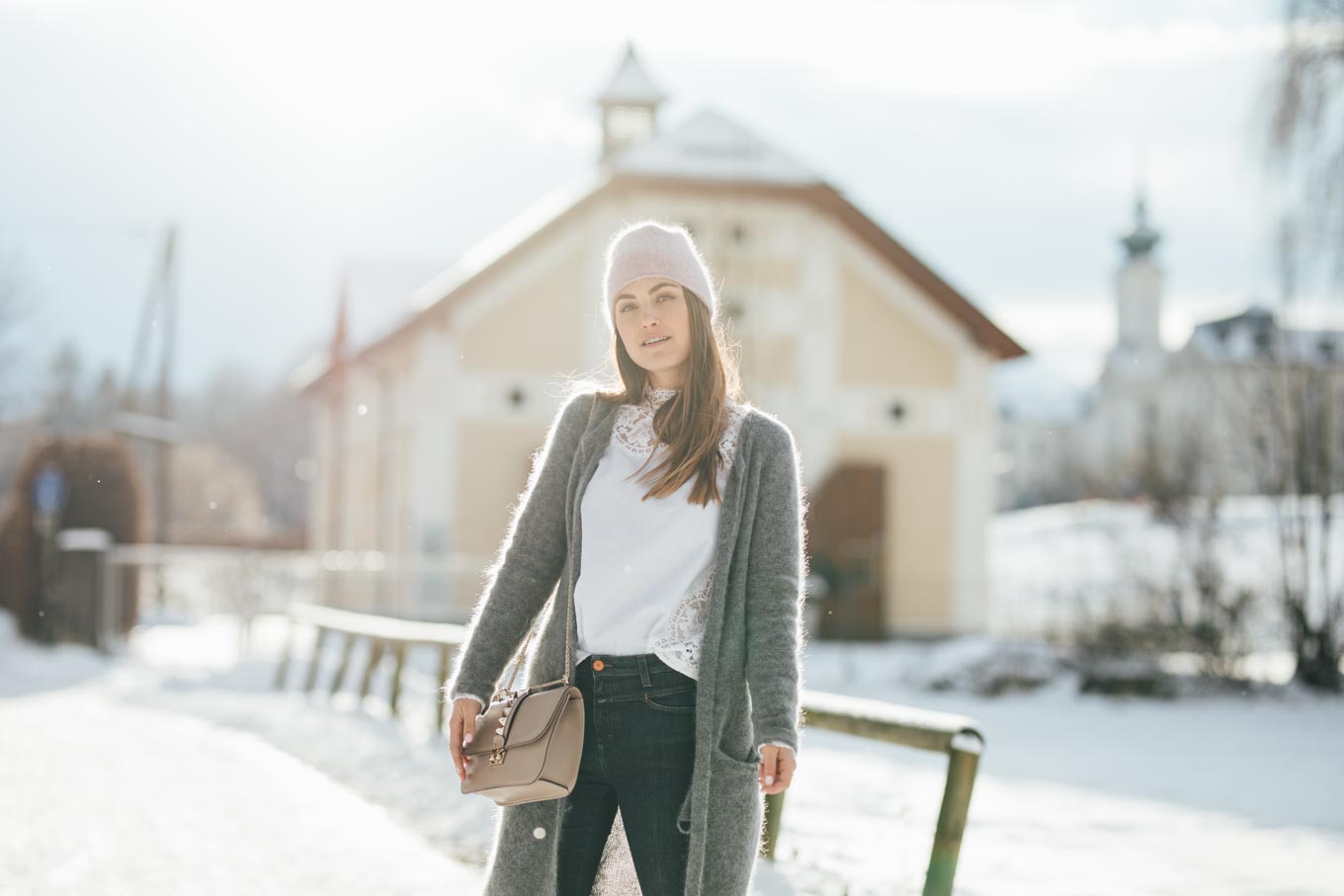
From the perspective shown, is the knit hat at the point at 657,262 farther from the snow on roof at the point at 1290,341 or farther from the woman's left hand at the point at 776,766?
the snow on roof at the point at 1290,341

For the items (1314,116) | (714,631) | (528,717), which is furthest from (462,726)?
(1314,116)

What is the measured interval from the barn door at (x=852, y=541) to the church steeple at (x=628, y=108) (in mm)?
8190

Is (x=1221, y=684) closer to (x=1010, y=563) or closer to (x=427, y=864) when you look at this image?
(x=427, y=864)

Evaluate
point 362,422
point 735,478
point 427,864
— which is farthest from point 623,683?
point 362,422

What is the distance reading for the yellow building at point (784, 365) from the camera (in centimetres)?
2272

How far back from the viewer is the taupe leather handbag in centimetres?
300

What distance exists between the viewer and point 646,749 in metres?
3.05

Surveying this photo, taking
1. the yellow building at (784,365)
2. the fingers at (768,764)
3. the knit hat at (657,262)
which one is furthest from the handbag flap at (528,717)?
the yellow building at (784,365)

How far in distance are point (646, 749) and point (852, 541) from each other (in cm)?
2011

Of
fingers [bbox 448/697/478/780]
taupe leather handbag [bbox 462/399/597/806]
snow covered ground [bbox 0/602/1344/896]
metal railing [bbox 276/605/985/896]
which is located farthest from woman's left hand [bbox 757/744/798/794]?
snow covered ground [bbox 0/602/1344/896]

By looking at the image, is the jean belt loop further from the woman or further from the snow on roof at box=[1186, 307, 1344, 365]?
the snow on roof at box=[1186, 307, 1344, 365]

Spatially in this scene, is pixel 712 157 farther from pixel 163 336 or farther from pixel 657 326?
pixel 657 326

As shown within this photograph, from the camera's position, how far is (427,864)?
246 inches

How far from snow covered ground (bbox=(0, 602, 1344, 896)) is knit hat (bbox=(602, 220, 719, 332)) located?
2.89m
